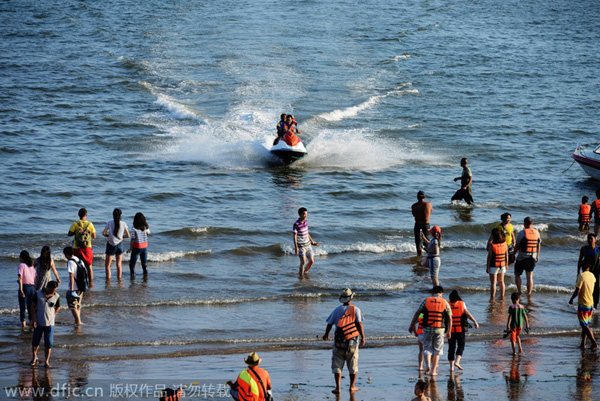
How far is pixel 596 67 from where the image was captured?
41.4 metres

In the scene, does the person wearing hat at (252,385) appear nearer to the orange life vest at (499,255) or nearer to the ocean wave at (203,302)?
the ocean wave at (203,302)

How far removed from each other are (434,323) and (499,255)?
4.25 metres

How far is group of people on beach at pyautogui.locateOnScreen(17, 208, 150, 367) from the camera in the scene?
10750mm

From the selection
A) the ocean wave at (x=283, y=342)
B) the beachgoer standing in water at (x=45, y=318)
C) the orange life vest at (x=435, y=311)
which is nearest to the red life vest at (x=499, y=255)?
the ocean wave at (x=283, y=342)

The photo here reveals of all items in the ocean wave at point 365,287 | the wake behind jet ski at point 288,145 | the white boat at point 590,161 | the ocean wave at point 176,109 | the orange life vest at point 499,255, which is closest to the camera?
the orange life vest at point 499,255

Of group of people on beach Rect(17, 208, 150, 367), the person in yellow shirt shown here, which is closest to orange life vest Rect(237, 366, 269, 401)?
group of people on beach Rect(17, 208, 150, 367)

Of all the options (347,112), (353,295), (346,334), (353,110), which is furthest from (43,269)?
(353,110)

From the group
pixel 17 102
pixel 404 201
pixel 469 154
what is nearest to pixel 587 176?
pixel 469 154

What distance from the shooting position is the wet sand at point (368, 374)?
31.9ft

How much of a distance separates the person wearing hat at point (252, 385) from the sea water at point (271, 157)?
3646mm

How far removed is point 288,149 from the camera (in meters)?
26.2

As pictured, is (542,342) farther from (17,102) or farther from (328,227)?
(17,102)

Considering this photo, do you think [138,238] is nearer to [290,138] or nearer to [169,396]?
[169,396]

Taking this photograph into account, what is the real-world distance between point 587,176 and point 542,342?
594 inches
